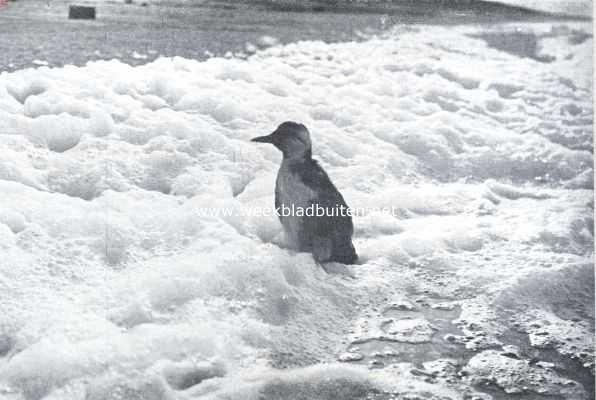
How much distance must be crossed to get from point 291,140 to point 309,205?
0.17 metres

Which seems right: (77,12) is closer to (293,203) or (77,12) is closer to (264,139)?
(264,139)

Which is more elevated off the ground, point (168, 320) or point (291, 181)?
point (291, 181)

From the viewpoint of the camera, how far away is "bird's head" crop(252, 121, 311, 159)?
142 cm

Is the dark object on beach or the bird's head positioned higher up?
the dark object on beach

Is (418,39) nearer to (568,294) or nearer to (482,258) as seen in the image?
(482,258)

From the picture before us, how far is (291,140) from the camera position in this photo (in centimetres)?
143

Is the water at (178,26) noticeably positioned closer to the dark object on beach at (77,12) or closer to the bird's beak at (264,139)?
the dark object on beach at (77,12)

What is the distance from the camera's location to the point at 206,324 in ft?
4.03

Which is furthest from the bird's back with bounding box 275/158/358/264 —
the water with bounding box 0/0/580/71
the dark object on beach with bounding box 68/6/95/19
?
the dark object on beach with bounding box 68/6/95/19

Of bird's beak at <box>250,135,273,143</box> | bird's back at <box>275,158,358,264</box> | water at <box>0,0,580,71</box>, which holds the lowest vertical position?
bird's back at <box>275,158,358,264</box>

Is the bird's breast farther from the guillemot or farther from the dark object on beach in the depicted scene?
the dark object on beach

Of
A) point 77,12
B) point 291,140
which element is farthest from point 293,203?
point 77,12

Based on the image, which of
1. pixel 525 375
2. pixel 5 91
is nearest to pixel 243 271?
pixel 525 375

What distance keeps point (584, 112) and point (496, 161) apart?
0.28 meters
